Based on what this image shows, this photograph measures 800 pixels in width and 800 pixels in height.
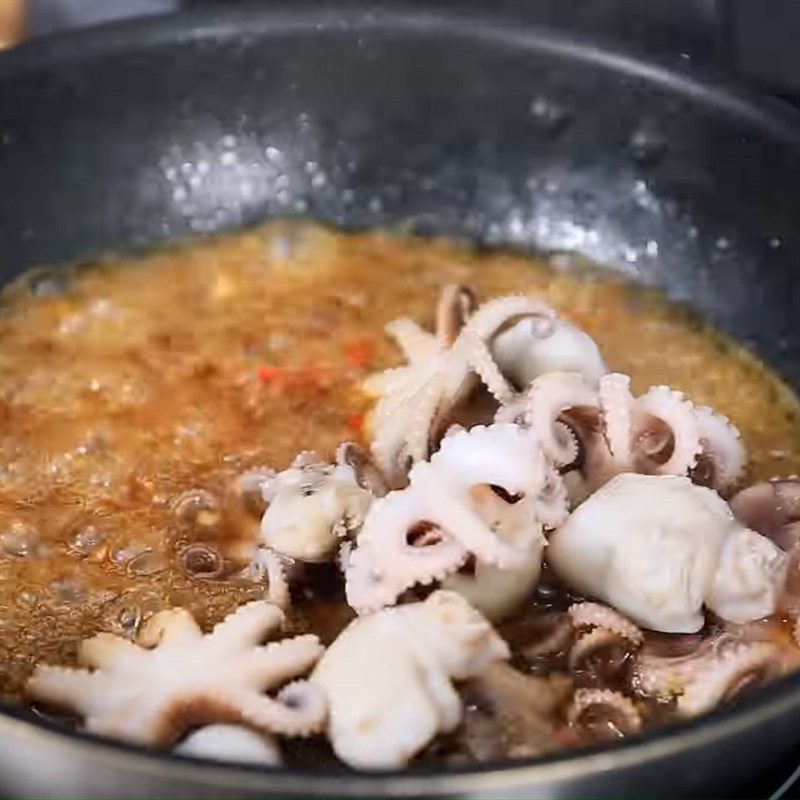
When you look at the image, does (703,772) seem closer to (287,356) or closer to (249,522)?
(249,522)

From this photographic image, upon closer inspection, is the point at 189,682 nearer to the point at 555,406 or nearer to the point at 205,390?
the point at 555,406

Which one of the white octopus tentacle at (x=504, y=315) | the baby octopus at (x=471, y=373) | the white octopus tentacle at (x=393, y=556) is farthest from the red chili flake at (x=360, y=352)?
the white octopus tentacle at (x=393, y=556)

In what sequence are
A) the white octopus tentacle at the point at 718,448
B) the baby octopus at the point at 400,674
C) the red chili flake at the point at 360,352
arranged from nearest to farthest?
1. the baby octopus at the point at 400,674
2. the white octopus tentacle at the point at 718,448
3. the red chili flake at the point at 360,352

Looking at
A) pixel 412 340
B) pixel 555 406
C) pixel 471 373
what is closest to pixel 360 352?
pixel 412 340

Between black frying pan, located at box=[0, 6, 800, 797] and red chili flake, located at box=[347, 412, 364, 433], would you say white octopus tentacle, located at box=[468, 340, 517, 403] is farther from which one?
black frying pan, located at box=[0, 6, 800, 797]

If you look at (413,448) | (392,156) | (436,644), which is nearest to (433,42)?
(392,156)

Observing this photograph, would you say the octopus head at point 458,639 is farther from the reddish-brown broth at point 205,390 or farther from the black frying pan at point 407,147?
the black frying pan at point 407,147

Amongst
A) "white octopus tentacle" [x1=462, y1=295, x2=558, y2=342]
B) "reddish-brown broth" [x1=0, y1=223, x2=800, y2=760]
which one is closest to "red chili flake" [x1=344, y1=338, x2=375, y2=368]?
"reddish-brown broth" [x1=0, y1=223, x2=800, y2=760]
